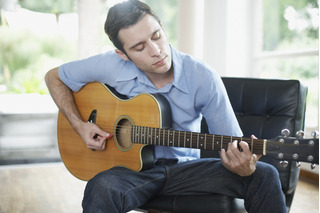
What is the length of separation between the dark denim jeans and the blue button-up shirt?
13 centimetres

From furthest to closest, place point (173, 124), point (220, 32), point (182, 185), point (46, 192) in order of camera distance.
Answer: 1. point (220, 32)
2. point (46, 192)
3. point (173, 124)
4. point (182, 185)

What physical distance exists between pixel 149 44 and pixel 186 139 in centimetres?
44

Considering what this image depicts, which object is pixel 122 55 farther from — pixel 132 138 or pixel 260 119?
pixel 260 119

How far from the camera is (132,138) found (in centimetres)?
A: 168

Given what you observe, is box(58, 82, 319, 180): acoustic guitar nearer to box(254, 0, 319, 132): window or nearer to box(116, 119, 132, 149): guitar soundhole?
box(116, 119, 132, 149): guitar soundhole

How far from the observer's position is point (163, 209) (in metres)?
1.58

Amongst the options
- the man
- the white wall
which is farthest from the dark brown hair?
the white wall

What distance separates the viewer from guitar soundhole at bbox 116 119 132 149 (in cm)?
175

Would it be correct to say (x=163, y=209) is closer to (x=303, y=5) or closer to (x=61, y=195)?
(x=61, y=195)

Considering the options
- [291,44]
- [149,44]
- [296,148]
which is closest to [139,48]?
[149,44]

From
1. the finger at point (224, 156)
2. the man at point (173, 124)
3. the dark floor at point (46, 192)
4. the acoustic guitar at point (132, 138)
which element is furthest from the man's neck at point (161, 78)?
the dark floor at point (46, 192)

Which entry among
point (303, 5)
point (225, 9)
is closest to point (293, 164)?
point (303, 5)

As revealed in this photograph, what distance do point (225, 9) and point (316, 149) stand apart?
10.3ft

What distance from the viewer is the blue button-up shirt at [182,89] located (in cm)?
164
